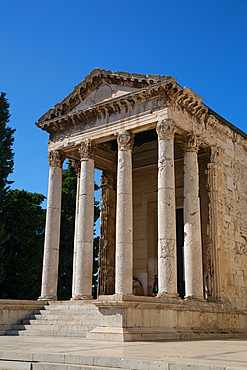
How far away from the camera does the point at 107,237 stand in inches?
945

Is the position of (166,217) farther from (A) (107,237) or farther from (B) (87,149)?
(A) (107,237)

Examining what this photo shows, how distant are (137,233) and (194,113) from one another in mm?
8320

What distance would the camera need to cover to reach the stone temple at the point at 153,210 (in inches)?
641

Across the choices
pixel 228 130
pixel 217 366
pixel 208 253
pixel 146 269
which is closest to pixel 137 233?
pixel 146 269

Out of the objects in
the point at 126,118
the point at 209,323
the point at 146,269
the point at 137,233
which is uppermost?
the point at 126,118

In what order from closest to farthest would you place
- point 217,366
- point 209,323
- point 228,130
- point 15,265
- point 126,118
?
point 217,366
point 209,323
point 126,118
point 228,130
point 15,265

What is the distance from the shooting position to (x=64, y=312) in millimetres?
17562

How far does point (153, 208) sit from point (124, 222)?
7.26 metres

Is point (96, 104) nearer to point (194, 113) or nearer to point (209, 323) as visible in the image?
point (194, 113)

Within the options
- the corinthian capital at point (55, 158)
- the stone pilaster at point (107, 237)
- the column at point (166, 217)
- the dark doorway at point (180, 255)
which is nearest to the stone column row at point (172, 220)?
the column at point (166, 217)

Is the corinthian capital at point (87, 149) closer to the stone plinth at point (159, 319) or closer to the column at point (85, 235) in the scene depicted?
the column at point (85, 235)

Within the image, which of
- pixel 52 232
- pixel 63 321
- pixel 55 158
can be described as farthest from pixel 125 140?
pixel 63 321

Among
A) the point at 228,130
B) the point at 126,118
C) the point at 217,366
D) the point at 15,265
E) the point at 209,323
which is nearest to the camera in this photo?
the point at 217,366

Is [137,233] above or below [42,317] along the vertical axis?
above
